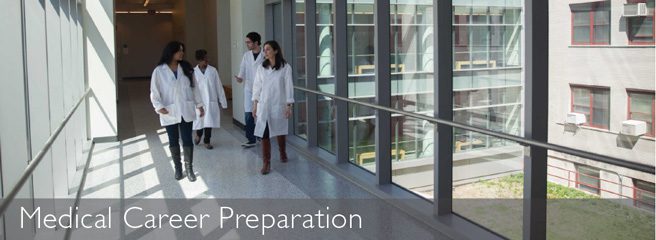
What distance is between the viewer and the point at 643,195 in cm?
328

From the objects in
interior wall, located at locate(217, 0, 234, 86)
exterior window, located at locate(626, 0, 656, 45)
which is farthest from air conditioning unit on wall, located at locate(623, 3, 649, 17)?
interior wall, located at locate(217, 0, 234, 86)

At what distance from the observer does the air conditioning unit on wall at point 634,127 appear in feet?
10.5

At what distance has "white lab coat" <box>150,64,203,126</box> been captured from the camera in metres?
6.80

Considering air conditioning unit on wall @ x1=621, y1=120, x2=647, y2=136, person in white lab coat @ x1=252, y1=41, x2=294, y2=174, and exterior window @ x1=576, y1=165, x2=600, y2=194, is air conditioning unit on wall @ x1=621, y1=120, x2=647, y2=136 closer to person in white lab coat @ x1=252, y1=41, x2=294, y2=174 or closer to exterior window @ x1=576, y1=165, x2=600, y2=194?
exterior window @ x1=576, y1=165, x2=600, y2=194

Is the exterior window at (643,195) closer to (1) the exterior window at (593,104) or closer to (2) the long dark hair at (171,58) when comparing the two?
(1) the exterior window at (593,104)

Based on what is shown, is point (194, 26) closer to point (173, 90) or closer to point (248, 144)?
point (248, 144)

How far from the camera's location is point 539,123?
3965mm

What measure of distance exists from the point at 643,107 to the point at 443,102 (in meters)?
1.99

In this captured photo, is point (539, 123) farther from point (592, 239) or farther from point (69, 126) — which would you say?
point (69, 126)

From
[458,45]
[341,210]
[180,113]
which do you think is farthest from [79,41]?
[458,45]

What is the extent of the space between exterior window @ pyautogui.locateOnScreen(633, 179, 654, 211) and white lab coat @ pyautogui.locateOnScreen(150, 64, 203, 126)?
4.72 metres

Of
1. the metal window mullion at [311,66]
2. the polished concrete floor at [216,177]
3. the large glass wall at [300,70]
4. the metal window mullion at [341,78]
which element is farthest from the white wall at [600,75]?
the large glass wall at [300,70]

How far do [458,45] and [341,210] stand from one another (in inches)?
69.0

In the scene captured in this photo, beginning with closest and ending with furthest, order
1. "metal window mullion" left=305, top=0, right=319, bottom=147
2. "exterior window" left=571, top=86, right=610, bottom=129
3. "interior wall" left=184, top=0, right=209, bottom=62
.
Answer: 1. "exterior window" left=571, top=86, right=610, bottom=129
2. "metal window mullion" left=305, top=0, right=319, bottom=147
3. "interior wall" left=184, top=0, right=209, bottom=62
